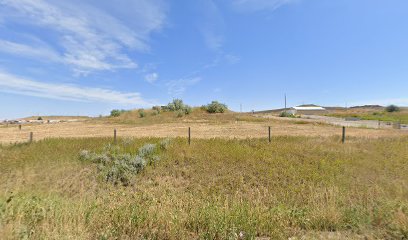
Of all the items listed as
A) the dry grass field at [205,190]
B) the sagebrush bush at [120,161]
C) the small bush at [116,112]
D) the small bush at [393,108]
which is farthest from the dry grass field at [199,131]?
the small bush at [393,108]

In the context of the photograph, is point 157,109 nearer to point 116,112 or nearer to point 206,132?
point 116,112

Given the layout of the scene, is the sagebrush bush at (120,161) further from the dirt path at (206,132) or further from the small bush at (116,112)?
the small bush at (116,112)

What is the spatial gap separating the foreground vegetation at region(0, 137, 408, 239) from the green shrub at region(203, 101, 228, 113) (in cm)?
3981

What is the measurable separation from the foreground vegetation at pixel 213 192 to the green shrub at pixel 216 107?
39805 mm

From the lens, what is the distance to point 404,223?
378cm

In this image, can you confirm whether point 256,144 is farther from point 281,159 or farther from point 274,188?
point 274,188

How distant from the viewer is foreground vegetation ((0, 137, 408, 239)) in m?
3.80

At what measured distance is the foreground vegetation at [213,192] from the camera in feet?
12.5

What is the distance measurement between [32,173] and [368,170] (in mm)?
15554

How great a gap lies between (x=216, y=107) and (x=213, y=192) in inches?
1888

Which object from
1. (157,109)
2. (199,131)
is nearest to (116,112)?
(157,109)

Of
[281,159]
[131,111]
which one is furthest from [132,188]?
[131,111]

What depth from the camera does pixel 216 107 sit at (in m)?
56.2

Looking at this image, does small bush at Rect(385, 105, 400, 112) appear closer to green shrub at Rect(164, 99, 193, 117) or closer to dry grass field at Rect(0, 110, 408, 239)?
green shrub at Rect(164, 99, 193, 117)
